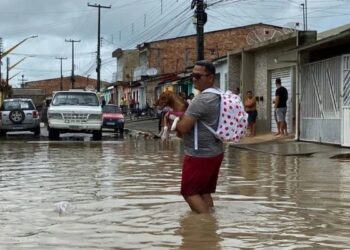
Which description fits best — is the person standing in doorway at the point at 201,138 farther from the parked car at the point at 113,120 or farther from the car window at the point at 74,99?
the parked car at the point at 113,120

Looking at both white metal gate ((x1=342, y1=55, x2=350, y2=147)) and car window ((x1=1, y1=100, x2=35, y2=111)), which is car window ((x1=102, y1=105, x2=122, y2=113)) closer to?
car window ((x1=1, y1=100, x2=35, y2=111))

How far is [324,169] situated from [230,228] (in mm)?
6897

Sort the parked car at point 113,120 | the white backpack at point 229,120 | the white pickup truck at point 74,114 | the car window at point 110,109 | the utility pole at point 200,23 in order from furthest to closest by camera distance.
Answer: the car window at point 110,109, the parked car at point 113,120, the utility pole at point 200,23, the white pickup truck at point 74,114, the white backpack at point 229,120

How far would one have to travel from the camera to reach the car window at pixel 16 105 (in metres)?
28.2

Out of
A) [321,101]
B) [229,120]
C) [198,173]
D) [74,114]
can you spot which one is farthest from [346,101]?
[198,173]

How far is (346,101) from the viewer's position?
18.7 meters

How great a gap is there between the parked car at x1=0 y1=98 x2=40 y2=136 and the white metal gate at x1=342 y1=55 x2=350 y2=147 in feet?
45.8

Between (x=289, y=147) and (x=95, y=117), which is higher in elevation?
(x=95, y=117)

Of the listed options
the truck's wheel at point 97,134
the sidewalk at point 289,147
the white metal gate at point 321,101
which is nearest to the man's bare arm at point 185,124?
the sidewalk at point 289,147

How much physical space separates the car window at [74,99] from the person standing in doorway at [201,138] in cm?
1914

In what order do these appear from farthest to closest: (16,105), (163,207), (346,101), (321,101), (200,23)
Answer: (16,105), (200,23), (321,101), (346,101), (163,207)

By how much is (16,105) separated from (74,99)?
3589 millimetres

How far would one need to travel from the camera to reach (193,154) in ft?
24.0

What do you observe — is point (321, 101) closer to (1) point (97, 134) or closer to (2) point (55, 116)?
(1) point (97, 134)
